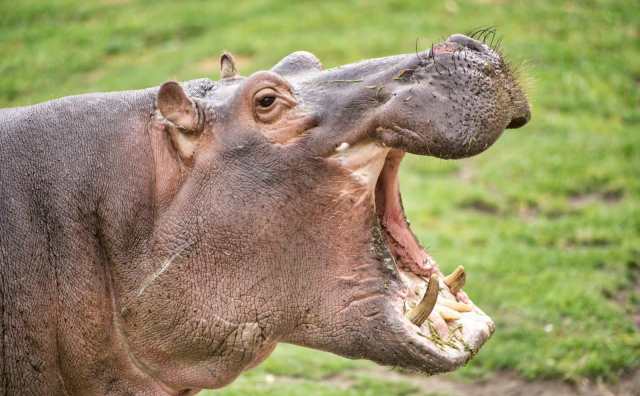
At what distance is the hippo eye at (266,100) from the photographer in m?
3.16

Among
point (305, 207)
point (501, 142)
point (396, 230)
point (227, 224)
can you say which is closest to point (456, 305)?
point (396, 230)

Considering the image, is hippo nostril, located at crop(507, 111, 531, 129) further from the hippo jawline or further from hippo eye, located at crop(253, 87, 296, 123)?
hippo eye, located at crop(253, 87, 296, 123)

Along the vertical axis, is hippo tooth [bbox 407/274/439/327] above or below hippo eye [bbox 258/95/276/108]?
below

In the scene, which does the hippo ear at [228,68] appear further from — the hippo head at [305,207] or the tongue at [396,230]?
the tongue at [396,230]

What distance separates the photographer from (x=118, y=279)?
321cm

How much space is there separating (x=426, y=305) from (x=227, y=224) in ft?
2.44

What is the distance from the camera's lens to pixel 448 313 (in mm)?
3322

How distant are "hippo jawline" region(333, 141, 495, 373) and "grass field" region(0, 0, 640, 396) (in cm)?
66

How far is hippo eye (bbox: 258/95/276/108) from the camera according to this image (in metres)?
3.16

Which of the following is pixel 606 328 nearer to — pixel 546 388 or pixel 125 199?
pixel 546 388

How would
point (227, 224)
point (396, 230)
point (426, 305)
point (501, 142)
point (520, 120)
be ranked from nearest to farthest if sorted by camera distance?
point (426, 305)
point (227, 224)
point (520, 120)
point (396, 230)
point (501, 142)

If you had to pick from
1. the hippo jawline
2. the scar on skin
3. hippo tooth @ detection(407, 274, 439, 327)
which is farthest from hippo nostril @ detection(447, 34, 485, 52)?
the scar on skin

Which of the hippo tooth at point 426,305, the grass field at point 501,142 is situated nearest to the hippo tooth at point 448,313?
the hippo tooth at point 426,305

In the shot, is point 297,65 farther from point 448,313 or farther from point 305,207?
point 448,313
